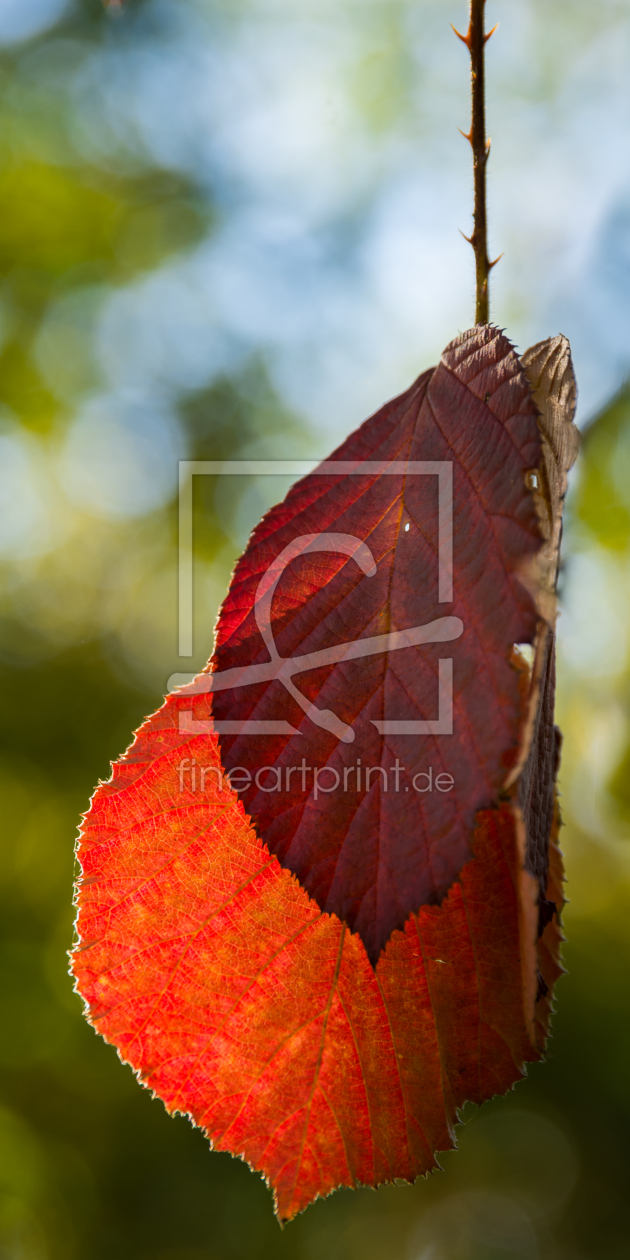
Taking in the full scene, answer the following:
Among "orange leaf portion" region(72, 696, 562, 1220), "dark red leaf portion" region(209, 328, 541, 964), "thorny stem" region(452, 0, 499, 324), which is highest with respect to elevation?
"thorny stem" region(452, 0, 499, 324)

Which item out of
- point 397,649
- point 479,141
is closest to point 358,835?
point 397,649

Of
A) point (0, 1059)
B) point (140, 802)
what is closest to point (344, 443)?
point (140, 802)

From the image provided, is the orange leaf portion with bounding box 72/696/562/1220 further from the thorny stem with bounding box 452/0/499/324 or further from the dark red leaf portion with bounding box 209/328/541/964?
the thorny stem with bounding box 452/0/499/324

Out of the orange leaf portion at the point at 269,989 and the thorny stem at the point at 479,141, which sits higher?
the thorny stem at the point at 479,141

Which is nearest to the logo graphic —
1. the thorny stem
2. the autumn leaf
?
the autumn leaf

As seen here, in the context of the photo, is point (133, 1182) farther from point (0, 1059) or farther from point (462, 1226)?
point (462, 1226)

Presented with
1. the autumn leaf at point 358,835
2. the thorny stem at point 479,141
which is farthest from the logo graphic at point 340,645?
the thorny stem at point 479,141

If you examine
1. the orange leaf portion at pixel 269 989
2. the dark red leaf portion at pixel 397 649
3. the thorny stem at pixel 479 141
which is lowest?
the orange leaf portion at pixel 269 989

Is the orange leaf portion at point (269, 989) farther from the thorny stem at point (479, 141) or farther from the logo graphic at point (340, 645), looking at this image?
the thorny stem at point (479, 141)
